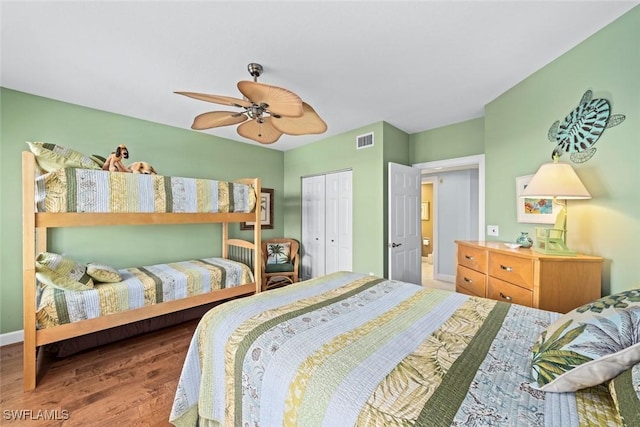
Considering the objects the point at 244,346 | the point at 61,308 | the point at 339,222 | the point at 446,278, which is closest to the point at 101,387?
the point at 61,308

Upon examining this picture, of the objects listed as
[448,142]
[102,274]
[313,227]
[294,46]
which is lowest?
[102,274]

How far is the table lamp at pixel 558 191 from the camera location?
1613 mm

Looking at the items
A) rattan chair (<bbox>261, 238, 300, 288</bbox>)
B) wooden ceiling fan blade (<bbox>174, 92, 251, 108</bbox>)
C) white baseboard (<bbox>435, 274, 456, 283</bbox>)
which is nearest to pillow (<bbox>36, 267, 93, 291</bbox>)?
wooden ceiling fan blade (<bbox>174, 92, 251, 108</bbox>)

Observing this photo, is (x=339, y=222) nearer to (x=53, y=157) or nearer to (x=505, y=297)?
(x=505, y=297)

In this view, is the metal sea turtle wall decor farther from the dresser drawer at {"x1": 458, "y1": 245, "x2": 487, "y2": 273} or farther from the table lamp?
the dresser drawer at {"x1": 458, "y1": 245, "x2": 487, "y2": 273}

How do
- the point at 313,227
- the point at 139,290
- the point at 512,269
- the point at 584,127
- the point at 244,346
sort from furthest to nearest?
1. the point at 313,227
2. the point at 139,290
3. the point at 512,269
4. the point at 584,127
5. the point at 244,346

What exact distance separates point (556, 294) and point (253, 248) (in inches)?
112

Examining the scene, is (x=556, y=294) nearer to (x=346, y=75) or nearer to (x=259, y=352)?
(x=259, y=352)

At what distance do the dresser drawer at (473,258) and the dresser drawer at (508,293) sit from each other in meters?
0.14

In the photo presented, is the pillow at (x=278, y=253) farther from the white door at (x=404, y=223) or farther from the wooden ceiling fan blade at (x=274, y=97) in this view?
the wooden ceiling fan blade at (x=274, y=97)

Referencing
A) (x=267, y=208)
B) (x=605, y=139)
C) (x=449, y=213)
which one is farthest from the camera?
(x=449, y=213)

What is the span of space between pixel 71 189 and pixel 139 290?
1014mm

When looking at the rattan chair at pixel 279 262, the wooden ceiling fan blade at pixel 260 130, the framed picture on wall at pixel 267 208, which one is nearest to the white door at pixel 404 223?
the rattan chair at pixel 279 262

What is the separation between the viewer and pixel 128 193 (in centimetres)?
221
